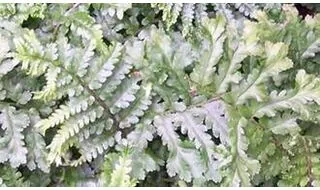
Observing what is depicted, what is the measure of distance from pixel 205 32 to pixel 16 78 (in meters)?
0.43

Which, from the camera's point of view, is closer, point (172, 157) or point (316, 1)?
point (172, 157)

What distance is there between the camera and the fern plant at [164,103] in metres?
1.34

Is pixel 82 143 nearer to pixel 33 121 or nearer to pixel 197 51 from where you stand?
pixel 33 121

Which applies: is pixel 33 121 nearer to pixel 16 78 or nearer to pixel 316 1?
pixel 16 78

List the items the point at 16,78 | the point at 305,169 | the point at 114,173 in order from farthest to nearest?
the point at 16,78
the point at 305,169
the point at 114,173

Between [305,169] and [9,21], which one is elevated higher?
[9,21]

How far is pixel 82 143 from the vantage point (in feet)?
4.64

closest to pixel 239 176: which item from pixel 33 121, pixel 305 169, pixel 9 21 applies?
pixel 305 169

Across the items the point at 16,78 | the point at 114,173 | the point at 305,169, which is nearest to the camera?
the point at 114,173

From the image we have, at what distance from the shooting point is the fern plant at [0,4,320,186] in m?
1.34

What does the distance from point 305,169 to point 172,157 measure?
27cm

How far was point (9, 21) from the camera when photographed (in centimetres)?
150

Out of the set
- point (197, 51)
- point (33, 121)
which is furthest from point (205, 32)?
point (33, 121)

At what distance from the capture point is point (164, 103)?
1419mm
